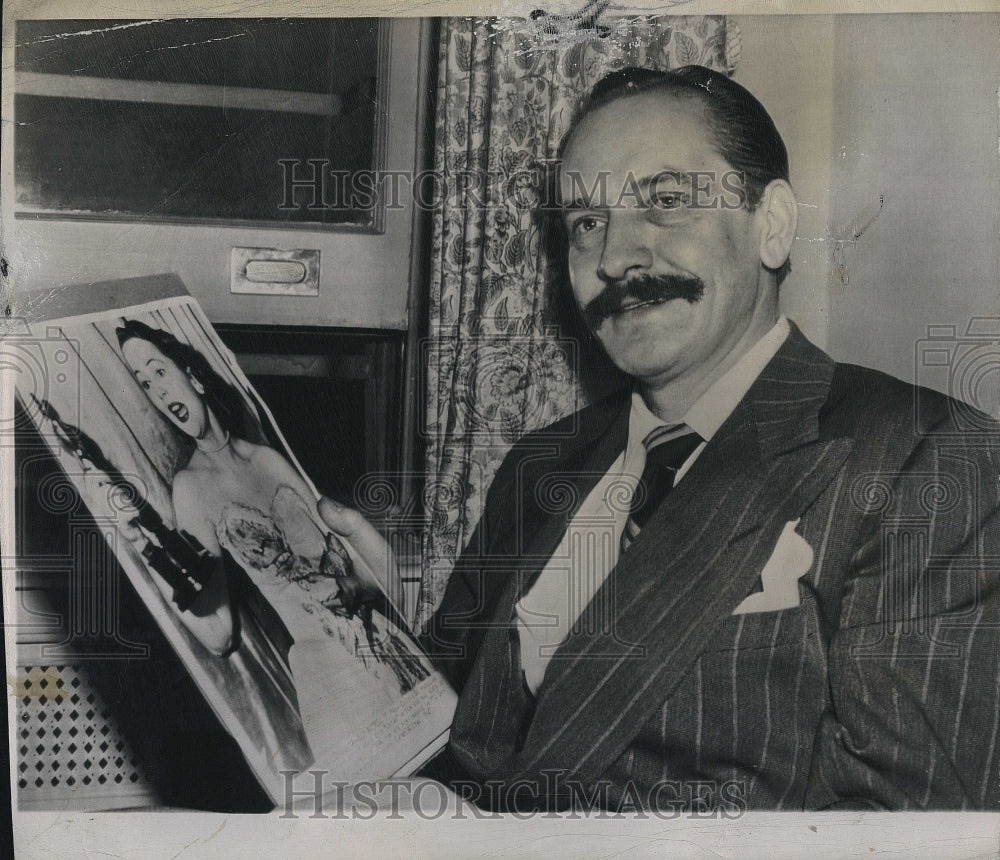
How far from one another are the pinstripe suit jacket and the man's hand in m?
0.13

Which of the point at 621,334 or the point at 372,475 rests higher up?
the point at 621,334

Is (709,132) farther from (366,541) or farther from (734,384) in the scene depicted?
(366,541)

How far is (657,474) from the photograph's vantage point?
4.88ft

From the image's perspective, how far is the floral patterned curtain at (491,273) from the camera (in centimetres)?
150

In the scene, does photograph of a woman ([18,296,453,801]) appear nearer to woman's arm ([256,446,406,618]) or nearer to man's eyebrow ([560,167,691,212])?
woman's arm ([256,446,406,618])

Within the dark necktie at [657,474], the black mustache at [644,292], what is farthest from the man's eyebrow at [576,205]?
the dark necktie at [657,474]

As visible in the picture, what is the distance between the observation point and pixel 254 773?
151 centimetres

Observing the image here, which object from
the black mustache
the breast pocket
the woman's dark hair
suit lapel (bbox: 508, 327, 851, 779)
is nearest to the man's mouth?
the black mustache

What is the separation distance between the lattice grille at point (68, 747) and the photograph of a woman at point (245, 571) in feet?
0.60

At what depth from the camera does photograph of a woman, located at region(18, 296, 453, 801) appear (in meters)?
1.51

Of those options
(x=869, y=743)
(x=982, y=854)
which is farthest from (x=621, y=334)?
(x=982, y=854)

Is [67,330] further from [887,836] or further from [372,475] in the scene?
[887,836]

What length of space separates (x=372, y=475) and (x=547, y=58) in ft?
2.52

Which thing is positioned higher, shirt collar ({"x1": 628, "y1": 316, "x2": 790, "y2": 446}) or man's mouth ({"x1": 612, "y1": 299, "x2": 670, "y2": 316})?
man's mouth ({"x1": 612, "y1": 299, "x2": 670, "y2": 316})
